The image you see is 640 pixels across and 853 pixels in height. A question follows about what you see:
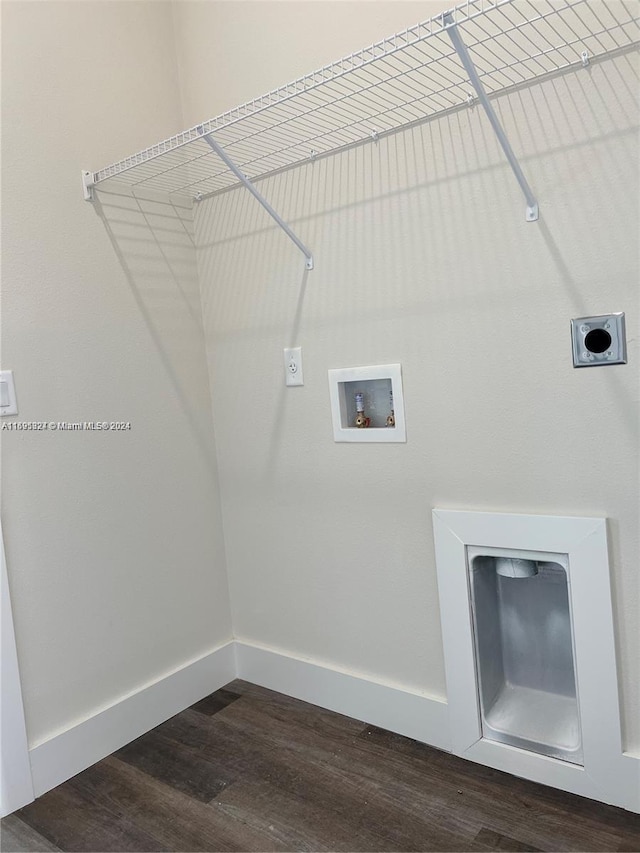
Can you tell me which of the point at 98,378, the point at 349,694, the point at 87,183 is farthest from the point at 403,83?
the point at 349,694

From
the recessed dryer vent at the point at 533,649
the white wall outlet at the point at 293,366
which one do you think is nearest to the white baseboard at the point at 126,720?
the recessed dryer vent at the point at 533,649

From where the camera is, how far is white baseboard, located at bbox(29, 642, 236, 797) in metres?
1.71

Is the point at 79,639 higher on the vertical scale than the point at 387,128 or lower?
lower

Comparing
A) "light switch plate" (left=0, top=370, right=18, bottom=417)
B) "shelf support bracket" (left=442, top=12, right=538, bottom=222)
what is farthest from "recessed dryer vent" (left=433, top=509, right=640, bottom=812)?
"light switch plate" (left=0, top=370, right=18, bottom=417)

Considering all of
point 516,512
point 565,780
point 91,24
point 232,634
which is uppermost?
point 91,24

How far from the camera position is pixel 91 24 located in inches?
73.5

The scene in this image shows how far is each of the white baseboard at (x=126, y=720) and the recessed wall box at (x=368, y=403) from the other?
0.90m

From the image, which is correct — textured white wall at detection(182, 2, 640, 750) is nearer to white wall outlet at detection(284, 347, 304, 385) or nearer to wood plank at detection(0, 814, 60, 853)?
white wall outlet at detection(284, 347, 304, 385)

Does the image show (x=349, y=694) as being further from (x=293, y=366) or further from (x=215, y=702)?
(x=293, y=366)

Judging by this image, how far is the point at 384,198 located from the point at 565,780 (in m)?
1.45

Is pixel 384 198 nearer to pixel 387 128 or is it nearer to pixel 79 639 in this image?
pixel 387 128

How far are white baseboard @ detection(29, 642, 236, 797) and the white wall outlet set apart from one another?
3.06 feet

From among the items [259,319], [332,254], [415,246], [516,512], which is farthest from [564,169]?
[259,319]

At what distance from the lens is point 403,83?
1.44m
